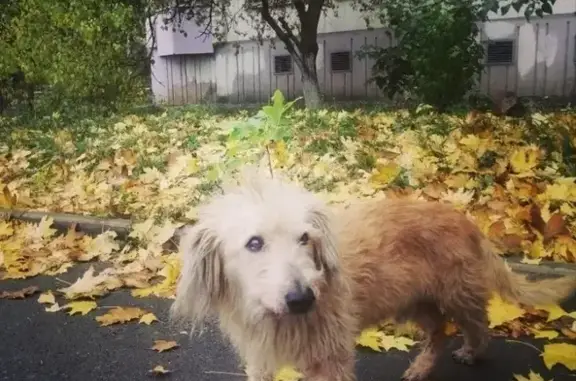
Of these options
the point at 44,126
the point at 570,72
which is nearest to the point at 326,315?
the point at 44,126

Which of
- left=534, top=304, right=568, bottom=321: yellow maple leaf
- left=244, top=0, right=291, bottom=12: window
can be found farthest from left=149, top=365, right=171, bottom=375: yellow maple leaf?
left=244, top=0, right=291, bottom=12: window

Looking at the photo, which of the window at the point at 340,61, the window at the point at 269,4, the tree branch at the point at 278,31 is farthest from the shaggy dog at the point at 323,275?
the window at the point at 340,61

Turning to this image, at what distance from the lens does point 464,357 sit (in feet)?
9.49

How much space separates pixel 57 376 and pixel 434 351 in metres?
1.68

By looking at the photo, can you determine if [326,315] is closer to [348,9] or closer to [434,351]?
[434,351]

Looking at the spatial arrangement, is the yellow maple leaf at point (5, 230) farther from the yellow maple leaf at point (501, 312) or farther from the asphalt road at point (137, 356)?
the yellow maple leaf at point (501, 312)

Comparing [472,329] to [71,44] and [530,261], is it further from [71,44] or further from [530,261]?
[71,44]

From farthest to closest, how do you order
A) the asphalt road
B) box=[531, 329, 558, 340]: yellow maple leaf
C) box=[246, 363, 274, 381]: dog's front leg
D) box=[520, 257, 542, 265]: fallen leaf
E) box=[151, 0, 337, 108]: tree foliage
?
box=[151, 0, 337, 108]: tree foliage
box=[520, 257, 542, 265]: fallen leaf
box=[531, 329, 558, 340]: yellow maple leaf
the asphalt road
box=[246, 363, 274, 381]: dog's front leg

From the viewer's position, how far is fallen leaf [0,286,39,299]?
3.86 metres

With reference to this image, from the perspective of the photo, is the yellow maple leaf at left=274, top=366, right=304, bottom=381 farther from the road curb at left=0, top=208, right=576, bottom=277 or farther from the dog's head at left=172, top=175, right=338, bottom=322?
the road curb at left=0, top=208, right=576, bottom=277

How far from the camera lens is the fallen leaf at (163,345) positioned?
312 cm

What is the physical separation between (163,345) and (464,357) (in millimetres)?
1423

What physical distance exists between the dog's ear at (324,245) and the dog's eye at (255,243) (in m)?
0.19

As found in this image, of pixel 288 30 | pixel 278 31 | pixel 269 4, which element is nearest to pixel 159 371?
pixel 278 31
